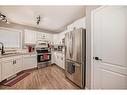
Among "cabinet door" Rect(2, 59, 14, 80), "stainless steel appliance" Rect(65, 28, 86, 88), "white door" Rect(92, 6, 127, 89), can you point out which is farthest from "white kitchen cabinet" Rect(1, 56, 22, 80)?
"white door" Rect(92, 6, 127, 89)

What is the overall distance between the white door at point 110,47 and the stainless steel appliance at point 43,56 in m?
3.50

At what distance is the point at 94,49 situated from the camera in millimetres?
2084

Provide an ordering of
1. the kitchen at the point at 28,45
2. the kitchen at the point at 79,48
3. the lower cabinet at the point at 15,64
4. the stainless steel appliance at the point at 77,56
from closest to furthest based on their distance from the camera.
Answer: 1. the kitchen at the point at 79,48
2. the stainless steel appliance at the point at 77,56
3. the lower cabinet at the point at 15,64
4. the kitchen at the point at 28,45

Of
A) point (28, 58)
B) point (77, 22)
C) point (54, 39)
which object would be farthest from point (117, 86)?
point (54, 39)

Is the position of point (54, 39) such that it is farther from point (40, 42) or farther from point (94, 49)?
point (94, 49)

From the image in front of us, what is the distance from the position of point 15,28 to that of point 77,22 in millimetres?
2665

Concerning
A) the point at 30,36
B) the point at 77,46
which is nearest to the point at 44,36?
the point at 30,36

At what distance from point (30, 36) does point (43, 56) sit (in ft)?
3.86

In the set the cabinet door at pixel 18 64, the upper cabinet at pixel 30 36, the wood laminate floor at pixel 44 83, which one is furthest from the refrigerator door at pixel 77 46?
the upper cabinet at pixel 30 36

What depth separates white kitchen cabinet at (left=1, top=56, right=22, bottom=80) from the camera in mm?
3064

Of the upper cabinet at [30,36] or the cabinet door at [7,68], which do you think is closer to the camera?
the cabinet door at [7,68]

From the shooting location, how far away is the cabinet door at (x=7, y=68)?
3020mm

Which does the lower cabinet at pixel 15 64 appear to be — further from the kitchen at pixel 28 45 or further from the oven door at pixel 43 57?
the oven door at pixel 43 57
